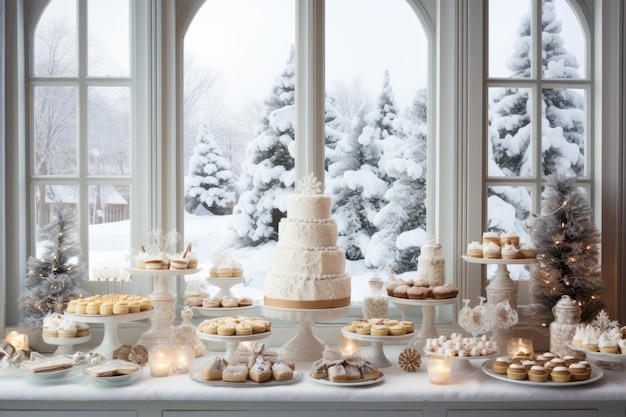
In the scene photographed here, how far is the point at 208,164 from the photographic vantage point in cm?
379

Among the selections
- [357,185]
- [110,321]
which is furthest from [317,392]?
[357,185]

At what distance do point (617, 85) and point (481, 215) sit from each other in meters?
1.03

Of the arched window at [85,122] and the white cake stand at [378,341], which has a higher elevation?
the arched window at [85,122]

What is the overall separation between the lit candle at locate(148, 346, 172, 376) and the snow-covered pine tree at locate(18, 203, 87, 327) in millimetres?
727

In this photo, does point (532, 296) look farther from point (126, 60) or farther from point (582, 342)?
point (126, 60)

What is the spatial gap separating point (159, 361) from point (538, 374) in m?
1.68

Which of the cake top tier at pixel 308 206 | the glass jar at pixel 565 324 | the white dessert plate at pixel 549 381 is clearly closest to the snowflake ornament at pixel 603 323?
the glass jar at pixel 565 324

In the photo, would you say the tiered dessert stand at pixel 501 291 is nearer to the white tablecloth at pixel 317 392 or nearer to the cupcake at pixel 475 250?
the cupcake at pixel 475 250

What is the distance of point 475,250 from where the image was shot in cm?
337

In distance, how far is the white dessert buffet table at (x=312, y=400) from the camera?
277 cm

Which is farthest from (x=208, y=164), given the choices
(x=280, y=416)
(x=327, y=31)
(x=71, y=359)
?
(x=280, y=416)

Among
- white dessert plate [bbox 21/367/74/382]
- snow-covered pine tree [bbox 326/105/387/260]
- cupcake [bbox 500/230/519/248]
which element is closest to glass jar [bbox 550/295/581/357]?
cupcake [bbox 500/230/519/248]

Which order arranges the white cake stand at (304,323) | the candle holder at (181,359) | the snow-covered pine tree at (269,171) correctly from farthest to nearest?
the snow-covered pine tree at (269,171)
the white cake stand at (304,323)
the candle holder at (181,359)

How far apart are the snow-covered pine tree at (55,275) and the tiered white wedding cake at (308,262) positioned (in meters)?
1.08
